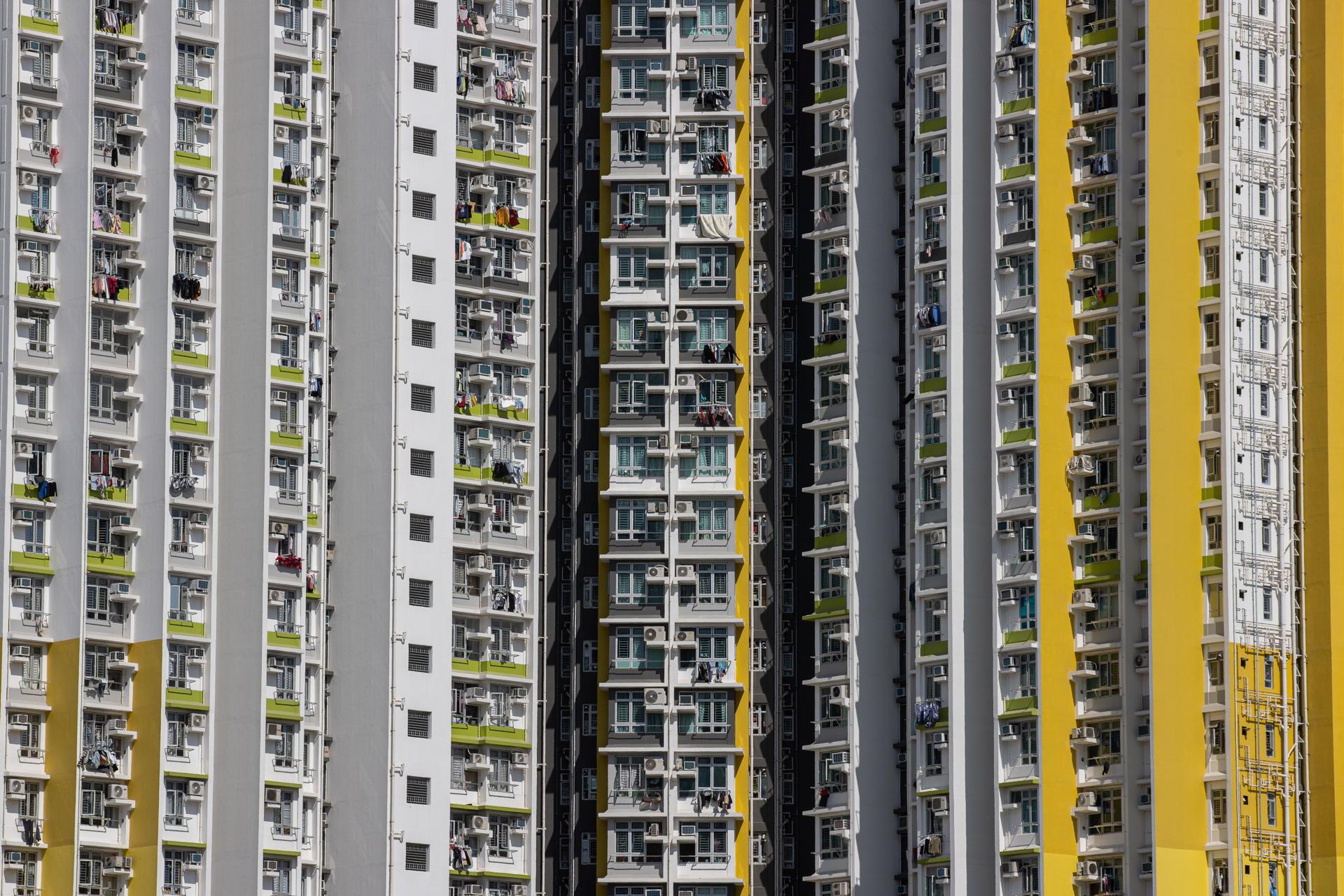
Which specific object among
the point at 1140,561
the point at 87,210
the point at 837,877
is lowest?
the point at 837,877

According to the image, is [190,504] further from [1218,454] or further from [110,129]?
[1218,454]

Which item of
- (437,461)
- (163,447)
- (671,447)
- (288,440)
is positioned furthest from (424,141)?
(163,447)

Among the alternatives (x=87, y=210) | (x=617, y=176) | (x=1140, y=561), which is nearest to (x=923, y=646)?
(x=1140, y=561)

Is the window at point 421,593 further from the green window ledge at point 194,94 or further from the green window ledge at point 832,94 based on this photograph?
the green window ledge at point 832,94

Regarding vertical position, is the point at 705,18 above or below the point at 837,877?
above

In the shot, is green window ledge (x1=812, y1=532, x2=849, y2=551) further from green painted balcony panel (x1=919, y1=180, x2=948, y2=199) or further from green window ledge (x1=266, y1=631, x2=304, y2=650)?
green window ledge (x1=266, y1=631, x2=304, y2=650)

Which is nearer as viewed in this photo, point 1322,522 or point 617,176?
point 1322,522
